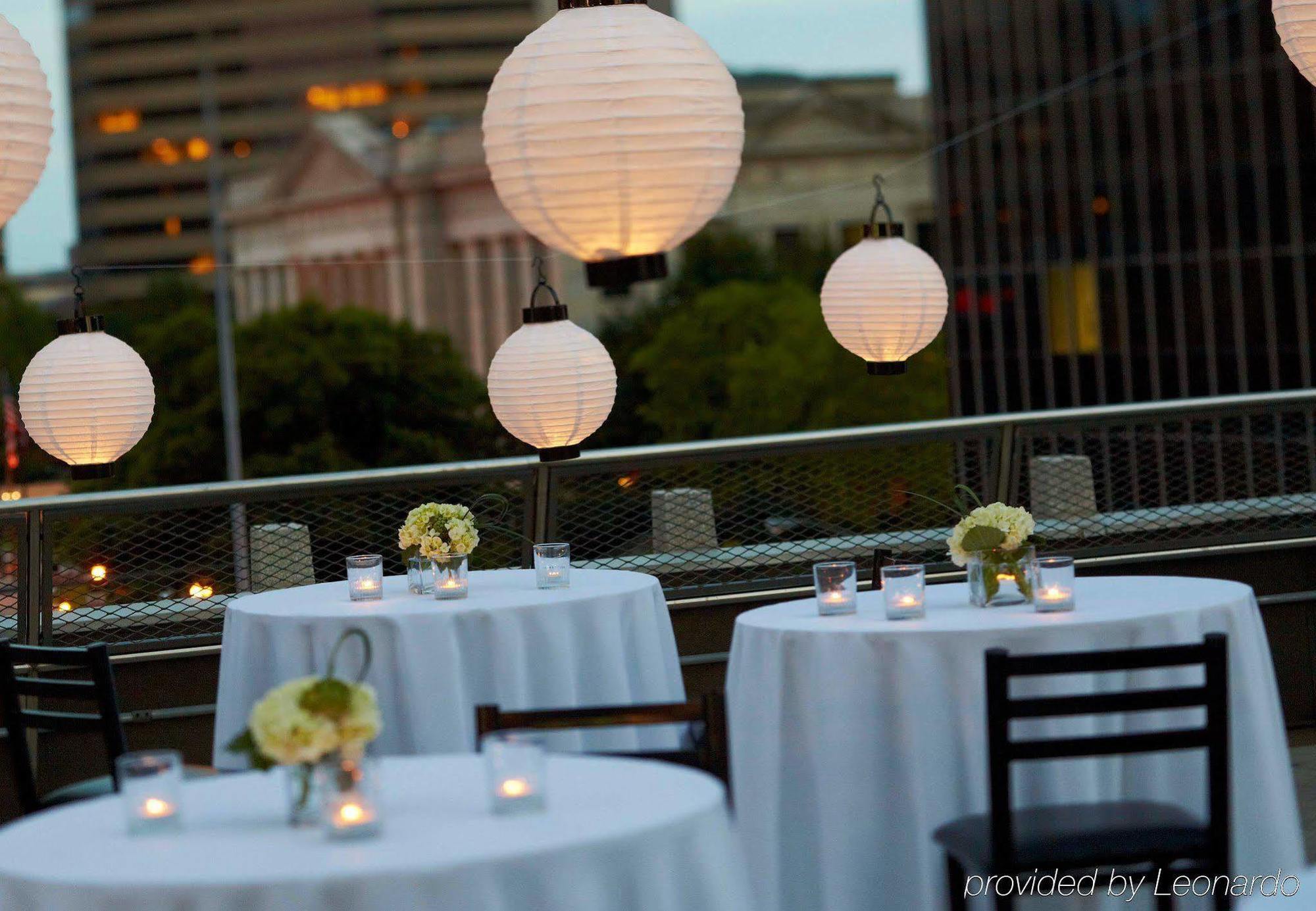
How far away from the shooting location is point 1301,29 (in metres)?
4.21

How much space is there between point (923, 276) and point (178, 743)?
3073 mm

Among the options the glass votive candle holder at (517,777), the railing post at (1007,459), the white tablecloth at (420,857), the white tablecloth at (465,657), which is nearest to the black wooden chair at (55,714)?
the white tablecloth at (465,657)

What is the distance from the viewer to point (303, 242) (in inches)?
3524

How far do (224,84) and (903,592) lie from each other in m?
115

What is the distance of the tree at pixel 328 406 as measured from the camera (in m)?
43.3

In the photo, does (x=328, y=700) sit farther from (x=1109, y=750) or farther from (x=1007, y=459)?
(x=1007, y=459)

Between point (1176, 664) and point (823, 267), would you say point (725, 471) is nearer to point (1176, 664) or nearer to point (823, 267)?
point (1176, 664)

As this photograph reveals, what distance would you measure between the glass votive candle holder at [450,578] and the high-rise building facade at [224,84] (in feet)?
352

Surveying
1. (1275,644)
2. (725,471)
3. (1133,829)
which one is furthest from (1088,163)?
(1133,829)

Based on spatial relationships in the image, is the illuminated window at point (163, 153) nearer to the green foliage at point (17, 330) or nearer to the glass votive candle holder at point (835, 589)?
the green foliage at point (17, 330)

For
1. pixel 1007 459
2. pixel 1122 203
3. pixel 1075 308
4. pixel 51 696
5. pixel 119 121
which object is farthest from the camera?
pixel 119 121

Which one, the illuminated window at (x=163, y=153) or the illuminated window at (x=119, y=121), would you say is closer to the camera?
the illuminated window at (x=119, y=121)

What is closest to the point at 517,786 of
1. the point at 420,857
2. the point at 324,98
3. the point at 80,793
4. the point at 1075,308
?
the point at 420,857

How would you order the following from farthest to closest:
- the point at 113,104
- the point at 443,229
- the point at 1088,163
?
1. the point at 113,104
2. the point at 443,229
3. the point at 1088,163
